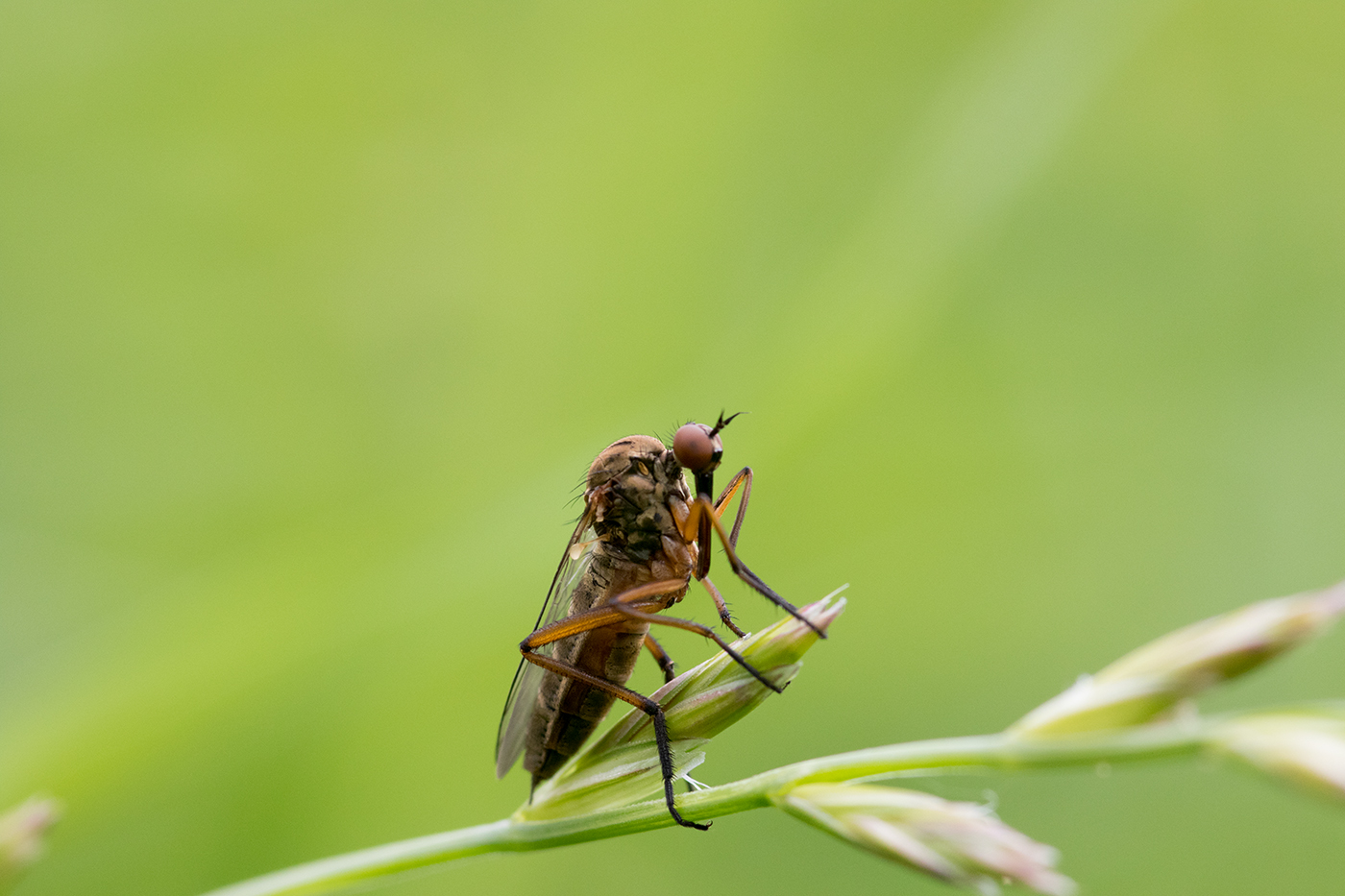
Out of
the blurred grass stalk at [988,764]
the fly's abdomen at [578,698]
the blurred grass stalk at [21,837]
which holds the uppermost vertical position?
the fly's abdomen at [578,698]

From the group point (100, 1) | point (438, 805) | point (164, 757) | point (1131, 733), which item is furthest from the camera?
point (100, 1)

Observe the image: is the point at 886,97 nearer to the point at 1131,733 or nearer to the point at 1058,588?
the point at 1058,588

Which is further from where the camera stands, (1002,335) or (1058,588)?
(1002,335)

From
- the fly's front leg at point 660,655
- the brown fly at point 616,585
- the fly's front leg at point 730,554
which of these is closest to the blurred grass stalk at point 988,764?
the fly's front leg at point 730,554

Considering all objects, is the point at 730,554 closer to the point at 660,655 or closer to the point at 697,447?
the point at 697,447

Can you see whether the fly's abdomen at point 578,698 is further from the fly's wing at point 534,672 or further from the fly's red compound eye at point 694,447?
the fly's red compound eye at point 694,447

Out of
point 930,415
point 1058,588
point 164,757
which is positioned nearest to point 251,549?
point 164,757
